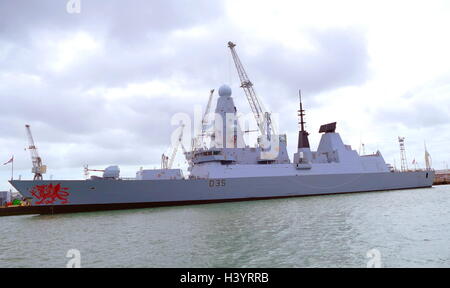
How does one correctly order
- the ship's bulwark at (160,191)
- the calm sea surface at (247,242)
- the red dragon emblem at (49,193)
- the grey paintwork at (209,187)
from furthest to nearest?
the grey paintwork at (209,187) → the ship's bulwark at (160,191) → the red dragon emblem at (49,193) → the calm sea surface at (247,242)

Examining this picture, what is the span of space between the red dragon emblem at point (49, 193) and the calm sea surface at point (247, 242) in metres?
6.24

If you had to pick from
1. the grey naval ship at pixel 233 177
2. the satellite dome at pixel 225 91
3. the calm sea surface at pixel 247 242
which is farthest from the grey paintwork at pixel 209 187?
the satellite dome at pixel 225 91

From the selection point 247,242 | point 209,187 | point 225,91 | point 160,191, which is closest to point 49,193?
point 160,191

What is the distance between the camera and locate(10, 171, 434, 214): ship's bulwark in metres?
21.7

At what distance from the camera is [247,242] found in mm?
10203

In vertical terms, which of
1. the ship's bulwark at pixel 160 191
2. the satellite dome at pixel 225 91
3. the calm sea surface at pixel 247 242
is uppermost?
the satellite dome at pixel 225 91

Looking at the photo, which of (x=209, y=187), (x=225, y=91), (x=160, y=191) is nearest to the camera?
(x=160, y=191)

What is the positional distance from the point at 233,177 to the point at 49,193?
47.0 ft

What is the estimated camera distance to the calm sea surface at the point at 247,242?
823 centimetres

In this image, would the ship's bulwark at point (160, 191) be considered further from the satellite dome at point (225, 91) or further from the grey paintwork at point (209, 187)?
the satellite dome at point (225, 91)

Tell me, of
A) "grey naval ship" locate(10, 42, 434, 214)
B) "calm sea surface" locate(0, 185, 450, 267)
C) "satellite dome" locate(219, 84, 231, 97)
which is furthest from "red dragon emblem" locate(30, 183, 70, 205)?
"satellite dome" locate(219, 84, 231, 97)

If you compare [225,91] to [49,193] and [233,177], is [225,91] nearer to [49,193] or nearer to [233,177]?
[233,177]
